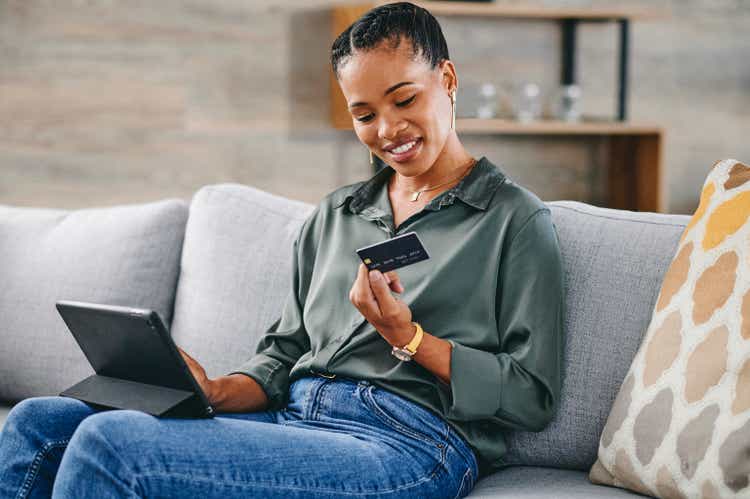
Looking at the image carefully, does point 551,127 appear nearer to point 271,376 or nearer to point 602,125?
point 602,125

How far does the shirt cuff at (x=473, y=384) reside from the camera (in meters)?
1.44

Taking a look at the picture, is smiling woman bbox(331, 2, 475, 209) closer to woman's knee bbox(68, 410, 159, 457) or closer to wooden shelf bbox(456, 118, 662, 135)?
woman's knee bbox(68, 410, 159, 457)

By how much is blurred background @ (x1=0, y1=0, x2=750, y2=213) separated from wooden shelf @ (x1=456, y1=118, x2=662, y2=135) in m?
0.09

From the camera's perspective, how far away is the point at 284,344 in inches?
67.3

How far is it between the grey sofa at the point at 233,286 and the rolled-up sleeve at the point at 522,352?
0.08 metres

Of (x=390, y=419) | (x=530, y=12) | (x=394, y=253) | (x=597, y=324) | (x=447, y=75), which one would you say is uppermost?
(x=530, y=12)

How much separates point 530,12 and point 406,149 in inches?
81.6

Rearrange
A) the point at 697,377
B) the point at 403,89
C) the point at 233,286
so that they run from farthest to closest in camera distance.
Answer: the point at 233,286 → the point at 403,89 → the point at 697,377

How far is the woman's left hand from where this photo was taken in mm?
1404

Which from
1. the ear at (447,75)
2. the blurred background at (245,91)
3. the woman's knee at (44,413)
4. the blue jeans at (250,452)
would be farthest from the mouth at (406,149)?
the blurred background at (245,91)

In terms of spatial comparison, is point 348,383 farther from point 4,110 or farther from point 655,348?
point 4,110

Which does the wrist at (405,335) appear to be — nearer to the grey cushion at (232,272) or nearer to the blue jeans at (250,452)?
the blue jeans at (250,452)

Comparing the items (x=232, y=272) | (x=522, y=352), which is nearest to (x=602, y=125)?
(x=232, y=272)

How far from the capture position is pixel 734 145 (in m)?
3.96
